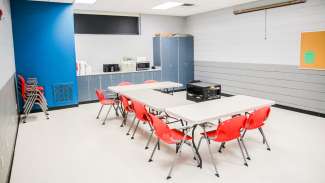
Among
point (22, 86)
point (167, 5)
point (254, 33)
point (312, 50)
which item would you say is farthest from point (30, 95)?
point (312, 50)

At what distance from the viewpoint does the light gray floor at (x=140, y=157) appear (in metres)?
3.13

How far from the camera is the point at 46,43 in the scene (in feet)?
20.7

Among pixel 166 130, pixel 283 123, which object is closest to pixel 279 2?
pixel 283 123

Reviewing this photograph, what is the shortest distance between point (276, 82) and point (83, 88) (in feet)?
17.2

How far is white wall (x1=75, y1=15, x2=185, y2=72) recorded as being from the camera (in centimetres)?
765

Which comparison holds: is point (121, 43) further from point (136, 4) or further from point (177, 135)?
point (177, 135)

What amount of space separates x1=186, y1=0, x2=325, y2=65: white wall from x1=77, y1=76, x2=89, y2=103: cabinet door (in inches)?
161

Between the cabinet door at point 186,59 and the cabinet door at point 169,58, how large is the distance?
22 centimetres

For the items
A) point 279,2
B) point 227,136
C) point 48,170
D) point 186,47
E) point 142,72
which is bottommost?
point 48,170

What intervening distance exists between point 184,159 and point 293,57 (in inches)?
160

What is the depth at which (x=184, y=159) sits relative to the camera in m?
3.60

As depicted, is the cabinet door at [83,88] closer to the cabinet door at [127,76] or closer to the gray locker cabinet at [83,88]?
the gray locker cabinet at [83,88]

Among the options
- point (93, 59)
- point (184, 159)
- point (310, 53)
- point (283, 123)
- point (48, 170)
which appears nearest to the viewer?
point (48, 170)

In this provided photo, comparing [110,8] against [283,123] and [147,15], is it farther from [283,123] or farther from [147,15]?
[283,123]
